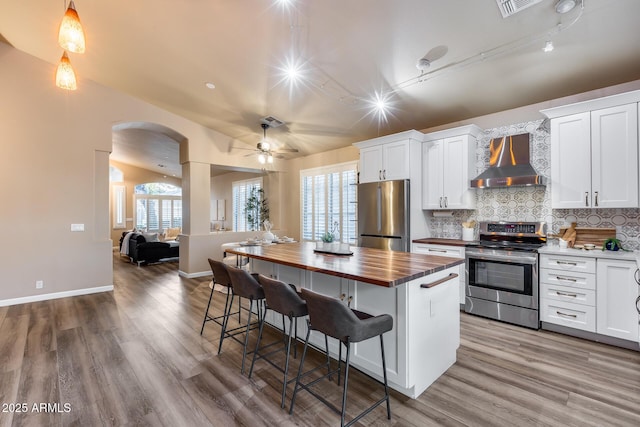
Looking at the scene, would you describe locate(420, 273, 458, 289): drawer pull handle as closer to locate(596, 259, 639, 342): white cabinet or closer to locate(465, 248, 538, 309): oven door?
locate(465, 248, 538, 309): oven door

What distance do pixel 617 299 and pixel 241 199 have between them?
9312 millimetres

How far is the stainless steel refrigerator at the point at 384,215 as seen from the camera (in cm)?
438

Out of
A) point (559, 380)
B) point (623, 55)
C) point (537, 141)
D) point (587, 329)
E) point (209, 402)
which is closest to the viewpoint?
point (209, 402)

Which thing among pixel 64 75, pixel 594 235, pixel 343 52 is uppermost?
pixel 343 52

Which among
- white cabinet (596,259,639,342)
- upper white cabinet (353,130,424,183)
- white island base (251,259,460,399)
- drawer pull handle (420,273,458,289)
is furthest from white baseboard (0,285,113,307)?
white cabinet (596,259,639,342)

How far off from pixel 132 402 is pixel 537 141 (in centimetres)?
511

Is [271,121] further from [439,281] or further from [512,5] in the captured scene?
[439,281]

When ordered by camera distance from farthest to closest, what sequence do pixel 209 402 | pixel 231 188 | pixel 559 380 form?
pixel 231 188, pixel 559 380, pixel 209 402

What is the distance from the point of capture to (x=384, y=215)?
461cm

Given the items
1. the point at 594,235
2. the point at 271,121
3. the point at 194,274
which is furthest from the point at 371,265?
the point at 194,274

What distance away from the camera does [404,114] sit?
14.7ft

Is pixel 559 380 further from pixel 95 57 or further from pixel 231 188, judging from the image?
pixel 231 188

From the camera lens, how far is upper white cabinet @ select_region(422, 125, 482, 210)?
4.14 m

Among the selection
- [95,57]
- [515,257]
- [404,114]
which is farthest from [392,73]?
[95,57]
